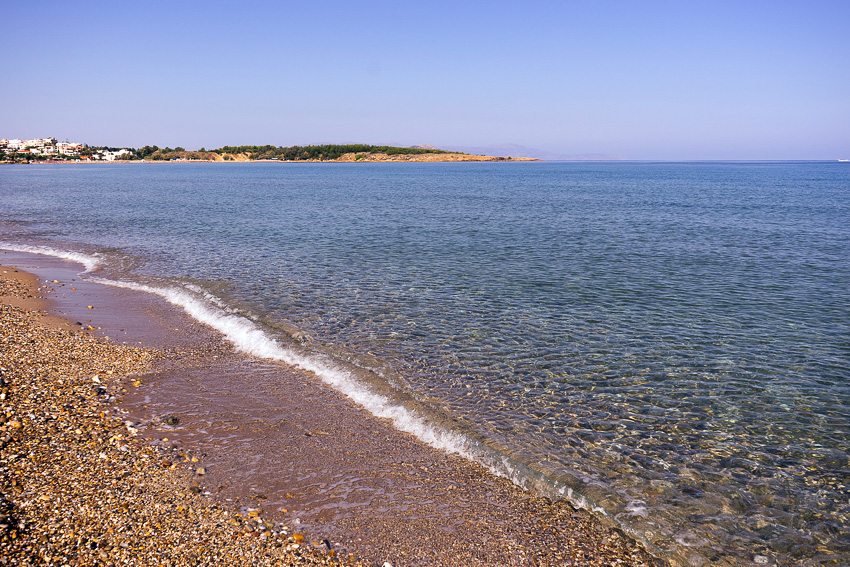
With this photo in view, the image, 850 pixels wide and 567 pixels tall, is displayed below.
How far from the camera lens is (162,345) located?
13156 millimetres

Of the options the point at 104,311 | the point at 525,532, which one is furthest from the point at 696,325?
the point at 104,311

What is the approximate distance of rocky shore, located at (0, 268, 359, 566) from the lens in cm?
570

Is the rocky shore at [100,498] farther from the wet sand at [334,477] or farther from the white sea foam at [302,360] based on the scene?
the white sea foam at [302,360]

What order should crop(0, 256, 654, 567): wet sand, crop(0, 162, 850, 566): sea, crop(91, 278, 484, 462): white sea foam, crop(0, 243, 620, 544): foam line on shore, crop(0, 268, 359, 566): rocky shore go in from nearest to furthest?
crop(0, 268, 359, 566): rocky shore < crop(0, 256, 654, 567): wet sand < crop(0, 162, 850, 566): sea < crop(0, 243, 620, 544): foam line on shore < crop(91, 278, 484, 462): white sea foam

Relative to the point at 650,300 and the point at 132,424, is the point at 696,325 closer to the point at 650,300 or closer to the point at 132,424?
the point at 650,300

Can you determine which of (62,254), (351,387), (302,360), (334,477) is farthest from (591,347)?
(62,254)

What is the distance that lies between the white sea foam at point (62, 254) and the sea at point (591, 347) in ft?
0.88

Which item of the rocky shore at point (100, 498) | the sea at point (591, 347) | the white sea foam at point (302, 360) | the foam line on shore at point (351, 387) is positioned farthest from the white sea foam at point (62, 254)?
the rocky shore at point (100, 498)

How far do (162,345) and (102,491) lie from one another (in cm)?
699

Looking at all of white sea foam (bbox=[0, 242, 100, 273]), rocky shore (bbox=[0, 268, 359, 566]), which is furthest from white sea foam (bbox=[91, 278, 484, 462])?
white sea foam (bbox=[0, 242, 100, 273])

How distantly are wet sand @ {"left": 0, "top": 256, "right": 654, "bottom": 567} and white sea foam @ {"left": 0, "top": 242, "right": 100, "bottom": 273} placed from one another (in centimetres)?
1503

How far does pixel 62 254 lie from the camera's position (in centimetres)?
2573

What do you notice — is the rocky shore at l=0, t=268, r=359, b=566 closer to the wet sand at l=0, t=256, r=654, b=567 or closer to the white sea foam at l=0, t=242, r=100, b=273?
the wet sand at l=0, t=256, r=654, b=567

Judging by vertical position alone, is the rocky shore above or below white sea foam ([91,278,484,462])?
above
